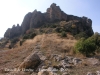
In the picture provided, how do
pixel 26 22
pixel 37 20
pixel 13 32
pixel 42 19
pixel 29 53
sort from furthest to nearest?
pixel 13 32 < pixel 26 22 < pixel 42 19 < pixel 37 20 < pixel 29 53

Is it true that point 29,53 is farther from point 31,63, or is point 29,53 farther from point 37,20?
point 37,20

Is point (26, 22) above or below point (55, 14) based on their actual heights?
below

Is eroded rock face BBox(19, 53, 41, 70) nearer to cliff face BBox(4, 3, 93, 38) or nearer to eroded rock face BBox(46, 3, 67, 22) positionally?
cliff face BBox(4, 3, 93, 38)

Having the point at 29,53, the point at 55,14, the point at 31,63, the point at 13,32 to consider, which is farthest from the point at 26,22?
the point at 31,63

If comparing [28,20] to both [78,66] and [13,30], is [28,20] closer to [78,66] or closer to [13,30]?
[13,30]

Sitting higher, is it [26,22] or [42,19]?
[42,19]

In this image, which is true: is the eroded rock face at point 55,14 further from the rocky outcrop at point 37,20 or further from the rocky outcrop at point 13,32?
the rocky outcrop at point 13,32

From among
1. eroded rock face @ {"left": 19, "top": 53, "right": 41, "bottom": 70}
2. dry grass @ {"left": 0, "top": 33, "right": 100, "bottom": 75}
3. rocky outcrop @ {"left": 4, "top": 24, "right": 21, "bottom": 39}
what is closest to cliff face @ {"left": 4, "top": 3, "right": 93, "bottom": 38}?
rocky outcrop @ {"left": 4, "top": 24, "right": 21, "bottom": 39}

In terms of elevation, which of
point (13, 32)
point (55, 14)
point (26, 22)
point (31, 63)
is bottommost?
point (31, 63)

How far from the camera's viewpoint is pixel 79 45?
48.4 ft

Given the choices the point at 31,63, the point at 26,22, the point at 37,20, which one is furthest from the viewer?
the point at 26,22

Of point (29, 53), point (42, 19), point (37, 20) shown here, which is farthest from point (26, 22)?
point (29, 53)

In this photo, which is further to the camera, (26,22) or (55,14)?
(26,22)

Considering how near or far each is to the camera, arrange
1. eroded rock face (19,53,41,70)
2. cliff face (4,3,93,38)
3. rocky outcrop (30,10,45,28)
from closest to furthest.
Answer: eroded rock face (19,53,41,70), rocky outcrop (30,10,45,28), cliff face (4,3,93,38)
